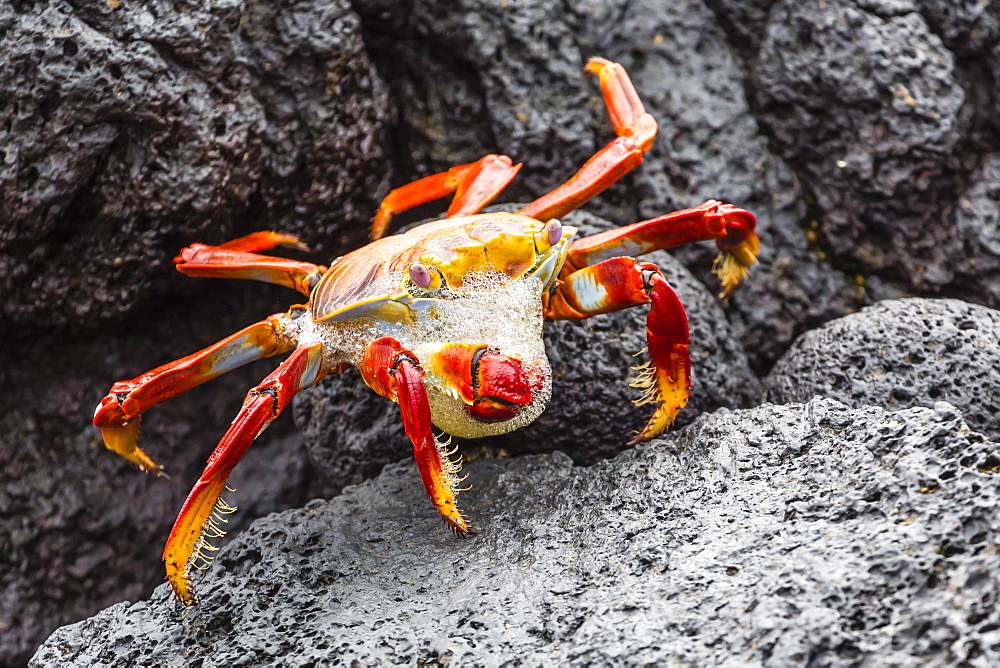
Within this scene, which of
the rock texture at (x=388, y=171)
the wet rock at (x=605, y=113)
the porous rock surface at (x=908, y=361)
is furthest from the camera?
the wet rock at (x=605, y=113)

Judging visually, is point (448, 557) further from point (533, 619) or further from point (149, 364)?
point (149, 364)

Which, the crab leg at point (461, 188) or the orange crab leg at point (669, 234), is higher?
the crab leg at point (461, 188)

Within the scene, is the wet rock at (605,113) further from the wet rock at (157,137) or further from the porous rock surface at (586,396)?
the porous rock surface at (586,396)

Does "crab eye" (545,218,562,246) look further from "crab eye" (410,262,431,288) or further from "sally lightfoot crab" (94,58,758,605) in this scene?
"crab eye" (410,262,431,288)

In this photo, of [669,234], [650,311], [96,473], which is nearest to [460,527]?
[650,311]

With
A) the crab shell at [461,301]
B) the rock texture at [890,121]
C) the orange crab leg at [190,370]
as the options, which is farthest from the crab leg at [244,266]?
the rock texture at [890,121]

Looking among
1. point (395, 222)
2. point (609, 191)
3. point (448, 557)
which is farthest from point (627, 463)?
point (395, 222)
